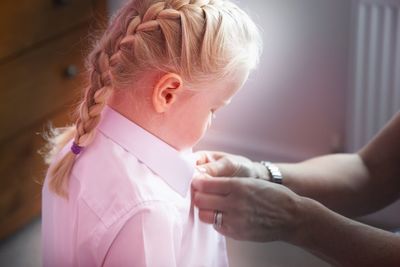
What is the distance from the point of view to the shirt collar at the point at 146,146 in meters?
0.97

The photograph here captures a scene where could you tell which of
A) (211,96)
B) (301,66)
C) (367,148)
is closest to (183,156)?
(211,96)

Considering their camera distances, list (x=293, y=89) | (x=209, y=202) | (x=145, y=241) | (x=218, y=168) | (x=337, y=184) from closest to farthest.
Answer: (x=145, y=241) < (x=209, y=202) < (x=218, y=168) < (x=337, y=184) < (x=293, y=89)

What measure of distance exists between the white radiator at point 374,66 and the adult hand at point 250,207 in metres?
0.79

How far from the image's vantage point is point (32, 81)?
5.89 ft

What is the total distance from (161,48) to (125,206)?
0.68 ft

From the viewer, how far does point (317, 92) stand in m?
1.99

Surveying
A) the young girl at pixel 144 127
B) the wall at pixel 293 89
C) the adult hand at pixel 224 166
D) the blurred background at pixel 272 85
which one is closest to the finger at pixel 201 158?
the adult hand at pixel 224 166

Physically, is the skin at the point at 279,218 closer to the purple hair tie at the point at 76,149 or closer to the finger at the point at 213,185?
the finger at the point at 213,185

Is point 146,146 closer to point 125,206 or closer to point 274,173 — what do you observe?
point 125,206

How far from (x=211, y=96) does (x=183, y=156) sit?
103 millimetres

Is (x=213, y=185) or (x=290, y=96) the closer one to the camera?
(x=213, y=185)

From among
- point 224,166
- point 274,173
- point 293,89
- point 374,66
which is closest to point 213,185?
point 224,166

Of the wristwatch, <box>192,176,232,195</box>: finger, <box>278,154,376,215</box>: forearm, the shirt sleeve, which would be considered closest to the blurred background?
<box>278,154,376,215</box>: forearm

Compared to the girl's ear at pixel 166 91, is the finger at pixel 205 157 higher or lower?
lower
